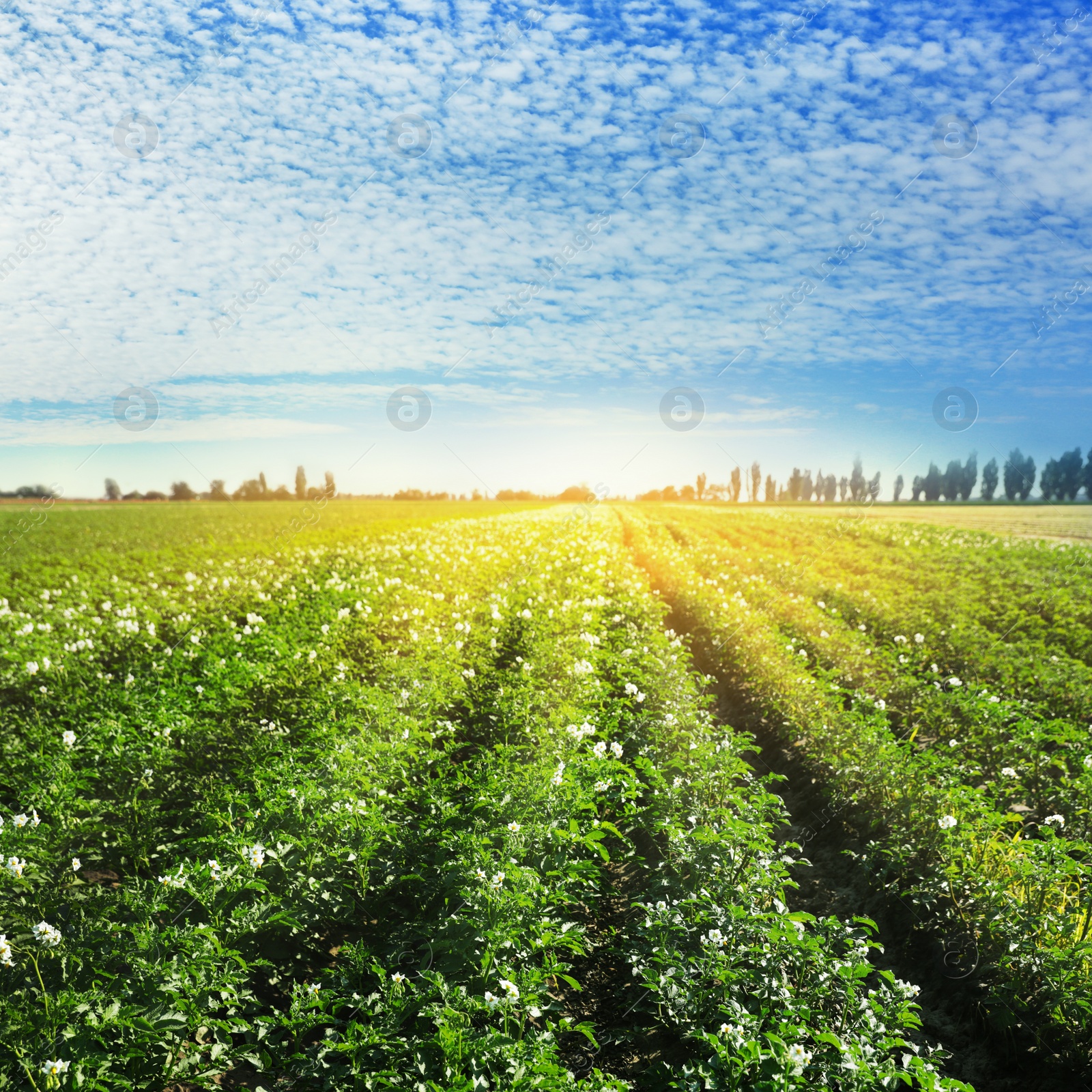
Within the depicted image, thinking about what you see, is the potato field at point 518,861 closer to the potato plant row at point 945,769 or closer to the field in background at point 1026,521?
the potato plant row at point 945,769

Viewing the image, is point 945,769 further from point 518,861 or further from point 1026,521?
point 1026,521

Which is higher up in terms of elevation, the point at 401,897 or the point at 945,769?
the point at 945,769

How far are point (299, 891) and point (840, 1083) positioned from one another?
3275 millimetres

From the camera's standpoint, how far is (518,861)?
4469mm

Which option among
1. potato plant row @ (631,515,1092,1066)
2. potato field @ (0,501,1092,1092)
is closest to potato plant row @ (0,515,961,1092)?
potato field @ (0,501,1092,1092)

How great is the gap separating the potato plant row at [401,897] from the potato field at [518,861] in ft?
0.10

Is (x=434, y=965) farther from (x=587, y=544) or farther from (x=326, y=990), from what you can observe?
(x=587, y=544)

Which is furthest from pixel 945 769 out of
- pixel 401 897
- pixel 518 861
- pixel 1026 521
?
pixel 1026 521

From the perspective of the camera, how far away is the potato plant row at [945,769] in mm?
4141

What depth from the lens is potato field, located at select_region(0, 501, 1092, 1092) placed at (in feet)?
10.6

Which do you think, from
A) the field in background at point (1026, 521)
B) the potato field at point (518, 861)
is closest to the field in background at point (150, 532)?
the potato field at point (518, 861)

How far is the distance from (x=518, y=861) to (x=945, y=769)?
433cm

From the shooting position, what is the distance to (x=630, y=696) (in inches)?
330

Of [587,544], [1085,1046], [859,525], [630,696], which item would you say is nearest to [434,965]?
[1085,1046]
